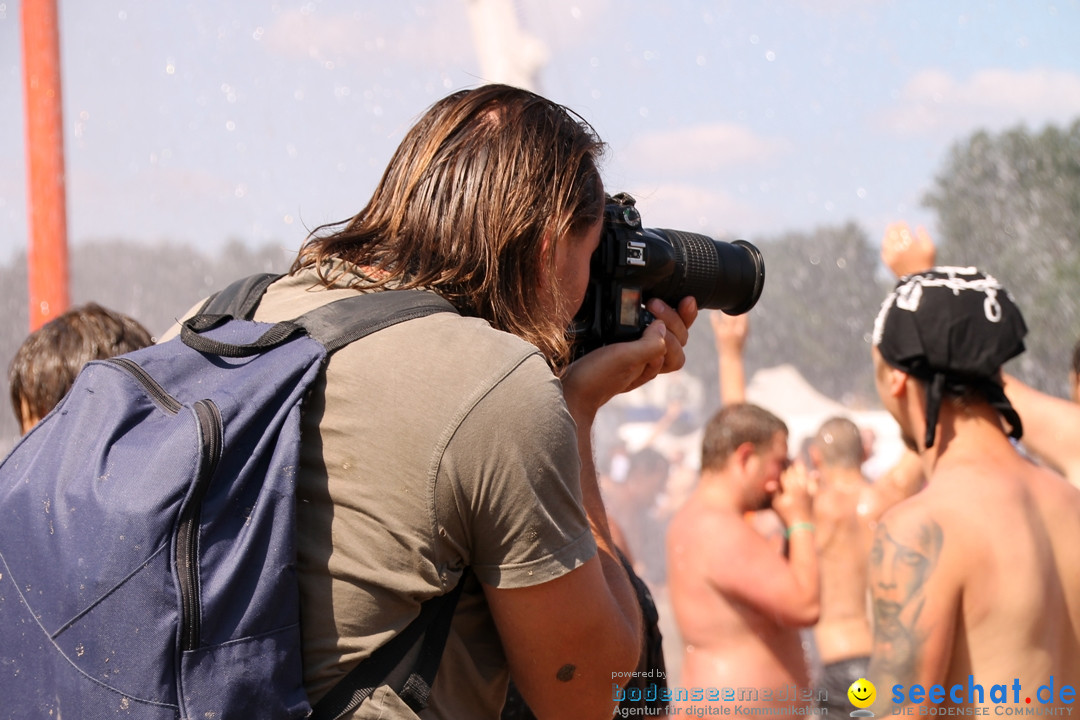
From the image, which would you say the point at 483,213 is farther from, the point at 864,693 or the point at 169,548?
the point at 864,693

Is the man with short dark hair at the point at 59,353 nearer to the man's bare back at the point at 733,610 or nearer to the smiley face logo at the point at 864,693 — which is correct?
the smiley face logo at the point at 864,693

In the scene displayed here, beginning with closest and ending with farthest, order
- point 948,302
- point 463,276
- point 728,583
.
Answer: point 463,276 < point 948,302 < point 728,583

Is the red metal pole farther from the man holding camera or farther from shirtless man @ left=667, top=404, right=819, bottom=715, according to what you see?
the man holding camera

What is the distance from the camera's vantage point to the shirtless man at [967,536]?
1873 millimetres

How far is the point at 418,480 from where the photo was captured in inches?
40.4

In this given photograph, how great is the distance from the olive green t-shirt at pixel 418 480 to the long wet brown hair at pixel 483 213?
0.39 ft

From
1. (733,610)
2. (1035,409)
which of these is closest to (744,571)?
(733,610)

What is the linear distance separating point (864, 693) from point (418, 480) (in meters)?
1.38

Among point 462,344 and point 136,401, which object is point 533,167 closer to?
point 462,344

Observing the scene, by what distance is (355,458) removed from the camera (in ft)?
3.45

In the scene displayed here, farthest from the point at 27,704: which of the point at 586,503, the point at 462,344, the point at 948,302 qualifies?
the point at 948,302

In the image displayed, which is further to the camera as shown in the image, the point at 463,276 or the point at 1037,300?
the point at 1037,300

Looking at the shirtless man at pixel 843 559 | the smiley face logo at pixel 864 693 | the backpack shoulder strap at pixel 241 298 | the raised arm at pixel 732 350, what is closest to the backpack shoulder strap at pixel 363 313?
the backpack shoulder strap at pixel 241 298

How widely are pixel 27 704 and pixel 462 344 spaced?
58cm
